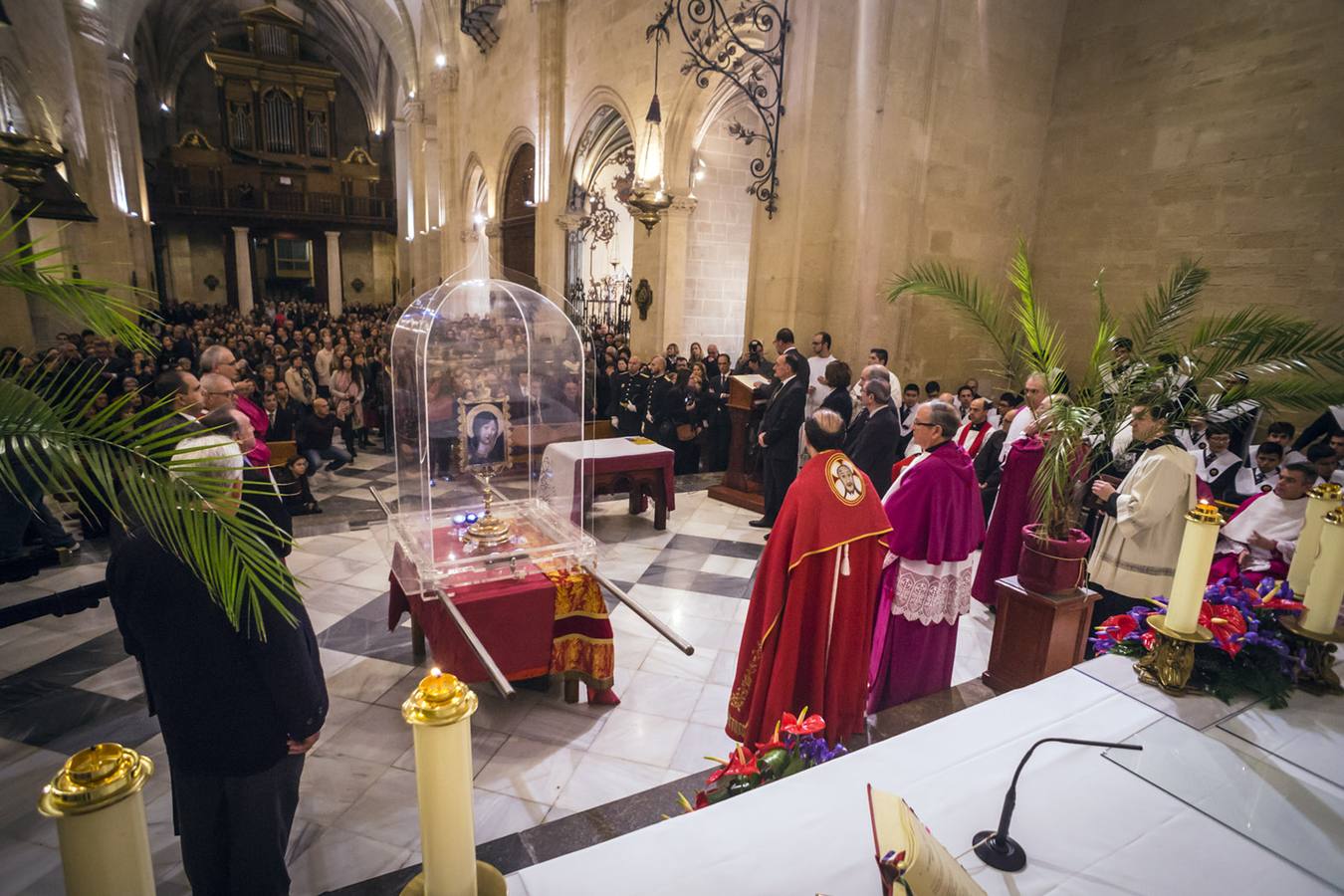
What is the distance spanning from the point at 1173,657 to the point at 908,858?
1.41 meters

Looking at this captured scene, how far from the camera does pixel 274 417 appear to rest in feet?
23.3

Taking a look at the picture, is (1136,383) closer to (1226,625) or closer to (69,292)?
(1226,625)

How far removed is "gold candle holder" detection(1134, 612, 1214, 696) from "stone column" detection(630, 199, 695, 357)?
10265 mm

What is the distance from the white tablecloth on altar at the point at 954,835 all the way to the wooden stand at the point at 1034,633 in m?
2.00

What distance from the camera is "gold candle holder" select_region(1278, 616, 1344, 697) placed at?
6.57ft

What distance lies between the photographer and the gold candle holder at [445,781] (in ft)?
2.69

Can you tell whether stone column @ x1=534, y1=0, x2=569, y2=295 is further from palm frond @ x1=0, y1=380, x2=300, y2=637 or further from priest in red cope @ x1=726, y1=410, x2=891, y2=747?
palm frond @ x1=0, y1=380, x2=300, y2=637

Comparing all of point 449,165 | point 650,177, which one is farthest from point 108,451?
point 449,165

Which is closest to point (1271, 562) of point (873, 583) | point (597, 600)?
point (873, 583)

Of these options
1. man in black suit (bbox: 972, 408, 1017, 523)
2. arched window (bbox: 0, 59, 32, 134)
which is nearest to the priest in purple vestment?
man in black suit (bbox: 972, 408, 1017, 523)

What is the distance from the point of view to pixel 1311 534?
87.4 inches

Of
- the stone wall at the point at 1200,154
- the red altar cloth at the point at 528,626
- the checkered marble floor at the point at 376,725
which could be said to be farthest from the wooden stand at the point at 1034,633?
the stone wall at the point at 1200,154

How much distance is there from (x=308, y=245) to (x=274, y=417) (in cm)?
2910

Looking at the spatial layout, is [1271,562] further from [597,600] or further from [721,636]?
[597,600]
